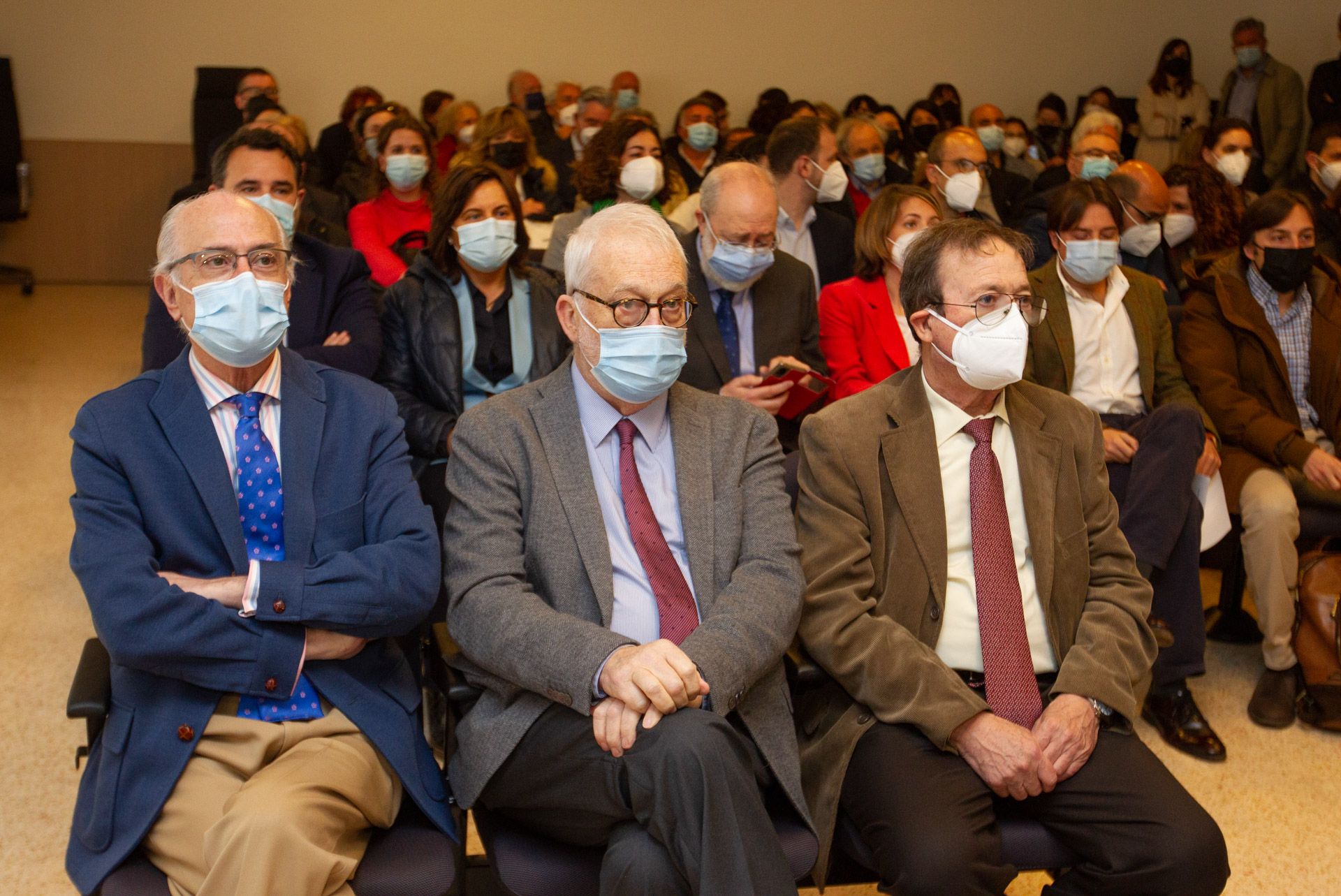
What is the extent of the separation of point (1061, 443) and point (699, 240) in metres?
1.57

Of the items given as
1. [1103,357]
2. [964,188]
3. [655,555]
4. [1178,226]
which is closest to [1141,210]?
[1178,226]

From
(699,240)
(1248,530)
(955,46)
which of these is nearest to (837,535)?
(699,240)

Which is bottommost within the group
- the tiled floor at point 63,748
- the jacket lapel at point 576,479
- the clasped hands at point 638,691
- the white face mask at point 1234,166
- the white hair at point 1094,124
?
the tiled floor at point 63,748

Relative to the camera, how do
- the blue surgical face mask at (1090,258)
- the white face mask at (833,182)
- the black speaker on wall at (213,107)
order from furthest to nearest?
the black speaker on wall at (213,107) → the white face mask at (833,182) → the blue surgical face mask at (1090,258)

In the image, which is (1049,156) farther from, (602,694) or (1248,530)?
(602,694)

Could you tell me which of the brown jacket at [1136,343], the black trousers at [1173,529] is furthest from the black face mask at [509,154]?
the black trousers at [1173,529]

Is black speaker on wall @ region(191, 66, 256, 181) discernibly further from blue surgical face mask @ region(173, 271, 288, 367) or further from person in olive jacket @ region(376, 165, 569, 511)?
blue surgical face mask @ region(173, 271, 288, 367)

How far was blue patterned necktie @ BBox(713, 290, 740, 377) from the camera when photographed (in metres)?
3.56

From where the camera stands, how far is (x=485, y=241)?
337 centimetres

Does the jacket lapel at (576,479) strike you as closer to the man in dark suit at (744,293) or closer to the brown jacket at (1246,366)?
the man in dark suit at (744,293)

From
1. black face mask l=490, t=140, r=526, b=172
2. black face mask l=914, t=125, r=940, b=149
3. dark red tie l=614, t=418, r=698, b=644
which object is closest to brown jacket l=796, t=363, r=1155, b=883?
dark red tie l=614, t=418, r=698, b=644

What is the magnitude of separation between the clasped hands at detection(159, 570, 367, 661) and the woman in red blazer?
2.02m

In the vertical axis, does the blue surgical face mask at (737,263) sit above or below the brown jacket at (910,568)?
above

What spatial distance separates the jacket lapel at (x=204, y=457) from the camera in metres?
1.96
